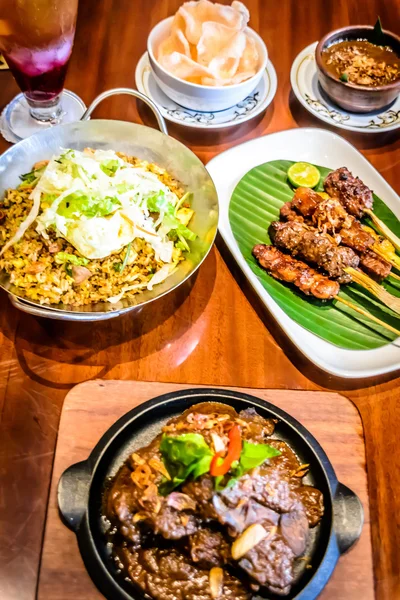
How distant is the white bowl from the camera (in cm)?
237

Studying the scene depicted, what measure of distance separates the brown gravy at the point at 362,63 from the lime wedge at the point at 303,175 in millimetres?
551

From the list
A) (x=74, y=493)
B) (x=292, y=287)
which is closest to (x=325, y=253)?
(x=292, y=287)

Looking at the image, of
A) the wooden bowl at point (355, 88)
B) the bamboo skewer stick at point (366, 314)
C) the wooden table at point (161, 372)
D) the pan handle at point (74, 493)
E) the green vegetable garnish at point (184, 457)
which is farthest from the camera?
the wooden bowl at point (355, 88)

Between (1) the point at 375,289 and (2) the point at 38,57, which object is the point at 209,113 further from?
(1) the point at 375,289

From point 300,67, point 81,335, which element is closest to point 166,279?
point 81,335

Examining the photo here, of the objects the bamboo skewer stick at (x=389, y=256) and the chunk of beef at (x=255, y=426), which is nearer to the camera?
the chunk of beef at (x=255, y=426)

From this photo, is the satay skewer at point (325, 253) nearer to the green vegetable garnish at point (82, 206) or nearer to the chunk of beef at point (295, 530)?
the green vegetable garnish at point (82, 206)

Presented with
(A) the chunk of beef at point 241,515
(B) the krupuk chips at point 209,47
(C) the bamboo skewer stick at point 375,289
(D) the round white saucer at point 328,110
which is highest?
(B) the krupuk chips at point 209,47

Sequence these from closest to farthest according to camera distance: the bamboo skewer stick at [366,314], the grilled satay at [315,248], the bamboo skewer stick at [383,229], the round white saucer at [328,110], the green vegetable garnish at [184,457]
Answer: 1. the green vegetable garnish at [184,457]
2. the bamboo skewer stick at [366,314]
3. the grilled satay at [315,248]
4. the bamboo skewer stick at [383,229]
5. the round white saucer at [328,110]

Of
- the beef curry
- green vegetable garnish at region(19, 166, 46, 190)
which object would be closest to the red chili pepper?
the beef curry

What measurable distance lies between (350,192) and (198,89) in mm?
831

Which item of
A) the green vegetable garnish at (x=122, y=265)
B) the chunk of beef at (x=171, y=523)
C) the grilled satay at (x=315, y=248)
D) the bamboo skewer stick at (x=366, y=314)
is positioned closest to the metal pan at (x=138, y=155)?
the green vegetable garnish at (x=122, y=265)

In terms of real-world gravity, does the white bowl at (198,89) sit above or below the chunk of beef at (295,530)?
above

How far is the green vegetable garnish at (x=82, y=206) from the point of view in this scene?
1855 millimetres
